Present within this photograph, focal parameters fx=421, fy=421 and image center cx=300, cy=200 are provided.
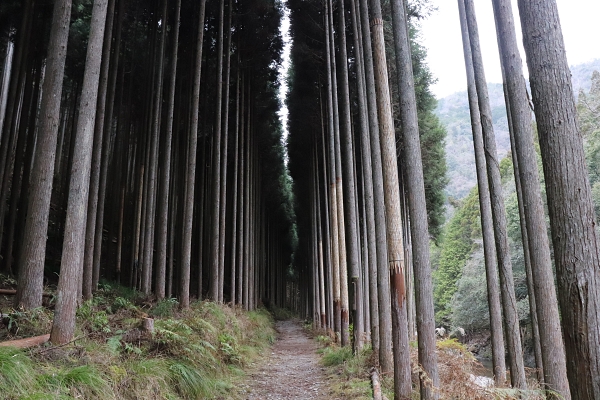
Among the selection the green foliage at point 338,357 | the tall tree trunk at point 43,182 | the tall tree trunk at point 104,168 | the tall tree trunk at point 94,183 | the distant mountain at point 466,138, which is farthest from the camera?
the distant mountain at point 466,138

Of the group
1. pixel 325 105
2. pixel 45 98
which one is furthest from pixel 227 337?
pixel 325 105

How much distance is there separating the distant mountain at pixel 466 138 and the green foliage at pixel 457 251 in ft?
81.8

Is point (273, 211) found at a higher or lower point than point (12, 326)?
higher

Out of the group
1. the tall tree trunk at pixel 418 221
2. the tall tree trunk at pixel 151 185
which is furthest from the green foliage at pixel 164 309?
the tall tree trunk at pixel 418 221

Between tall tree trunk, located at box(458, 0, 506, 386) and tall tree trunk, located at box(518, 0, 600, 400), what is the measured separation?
17.3 ft

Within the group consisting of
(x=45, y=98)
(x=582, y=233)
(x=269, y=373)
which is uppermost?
(x=45, y=98)

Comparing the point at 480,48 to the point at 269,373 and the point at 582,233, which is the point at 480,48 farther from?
the point at 269,373

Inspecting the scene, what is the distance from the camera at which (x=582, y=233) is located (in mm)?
2531

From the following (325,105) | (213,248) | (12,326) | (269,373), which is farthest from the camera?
(325,105)

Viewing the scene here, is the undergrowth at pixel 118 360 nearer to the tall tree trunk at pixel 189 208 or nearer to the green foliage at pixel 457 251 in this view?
the tall tree trunk at pixel 189 208

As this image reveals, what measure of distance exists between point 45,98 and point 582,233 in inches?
288

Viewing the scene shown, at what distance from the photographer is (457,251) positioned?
36250 mm

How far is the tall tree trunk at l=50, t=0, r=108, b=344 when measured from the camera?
5.43m

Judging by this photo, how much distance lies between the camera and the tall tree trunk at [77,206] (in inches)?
214
